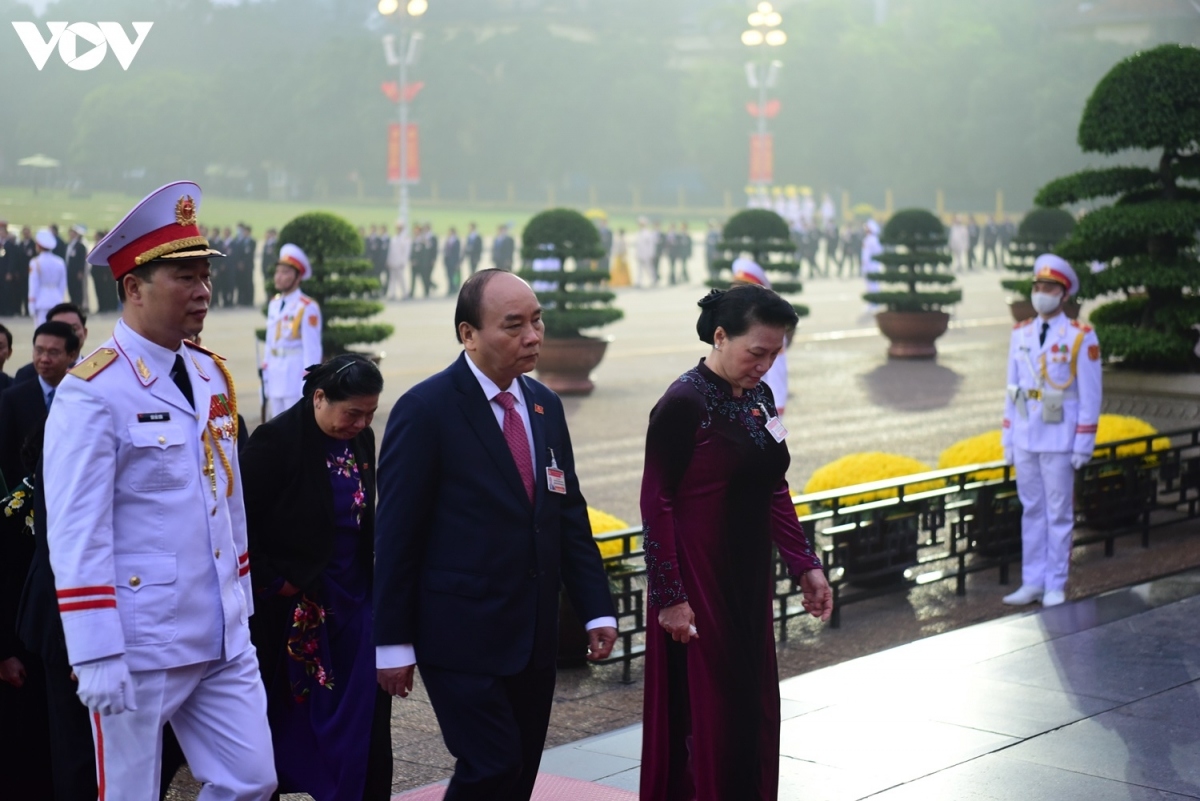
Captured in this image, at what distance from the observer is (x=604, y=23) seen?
68.4m

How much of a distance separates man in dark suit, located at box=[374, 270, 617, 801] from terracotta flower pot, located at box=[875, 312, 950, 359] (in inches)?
716

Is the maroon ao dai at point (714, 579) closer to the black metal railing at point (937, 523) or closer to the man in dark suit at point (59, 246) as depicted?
the black metal railing at point (937, 523)

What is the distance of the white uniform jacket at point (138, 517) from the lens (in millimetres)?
2957

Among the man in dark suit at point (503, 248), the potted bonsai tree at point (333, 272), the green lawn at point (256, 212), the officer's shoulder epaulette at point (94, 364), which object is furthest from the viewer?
the man in dark suit at point (503, 248)

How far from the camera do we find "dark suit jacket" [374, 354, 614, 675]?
339 cm

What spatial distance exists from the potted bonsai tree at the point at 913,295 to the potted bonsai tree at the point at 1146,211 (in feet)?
32.8

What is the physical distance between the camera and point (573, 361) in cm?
1661

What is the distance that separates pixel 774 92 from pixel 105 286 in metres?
42.6

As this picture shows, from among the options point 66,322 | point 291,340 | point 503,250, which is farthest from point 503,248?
point 66,322

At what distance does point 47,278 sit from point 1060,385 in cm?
1733

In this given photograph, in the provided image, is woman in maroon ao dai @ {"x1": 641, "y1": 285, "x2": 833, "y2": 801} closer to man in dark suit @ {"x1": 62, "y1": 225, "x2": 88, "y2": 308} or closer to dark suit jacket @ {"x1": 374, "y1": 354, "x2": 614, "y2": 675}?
dark suit jacket @ {"x1": 374, "y1": 354, "x2": 614, "y2": 675}

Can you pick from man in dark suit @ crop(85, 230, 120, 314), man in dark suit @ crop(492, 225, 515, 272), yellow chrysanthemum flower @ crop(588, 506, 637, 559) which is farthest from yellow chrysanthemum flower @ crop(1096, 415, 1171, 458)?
man in dark suit @ crop(492, 225, 515, 272)

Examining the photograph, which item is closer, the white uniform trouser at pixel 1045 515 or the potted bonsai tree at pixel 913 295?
the white uniform trouser at pixel 1045 515

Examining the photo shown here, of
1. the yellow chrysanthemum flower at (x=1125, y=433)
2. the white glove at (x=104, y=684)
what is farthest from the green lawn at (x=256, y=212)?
the white glove at (x=104, y=684)
